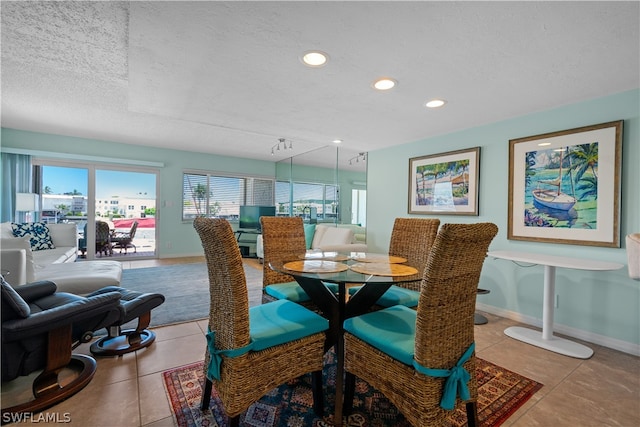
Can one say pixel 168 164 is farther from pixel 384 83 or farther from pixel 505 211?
pixel 505 211

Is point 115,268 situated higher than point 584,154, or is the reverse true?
point 584,154

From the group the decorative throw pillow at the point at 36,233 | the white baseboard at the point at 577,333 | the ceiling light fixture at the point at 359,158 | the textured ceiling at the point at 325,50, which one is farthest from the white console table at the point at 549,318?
the decorative throw pillow at the point at 36,233

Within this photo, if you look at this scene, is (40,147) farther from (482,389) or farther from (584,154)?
(584,154)

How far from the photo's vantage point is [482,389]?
5.74ft

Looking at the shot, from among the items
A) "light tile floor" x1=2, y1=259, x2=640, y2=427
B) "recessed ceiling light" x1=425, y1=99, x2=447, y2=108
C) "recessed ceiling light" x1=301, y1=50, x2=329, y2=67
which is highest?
"recessed ceiling light" x1=301, y1=50, x2=329, y2=67

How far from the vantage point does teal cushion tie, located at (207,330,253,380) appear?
123 cm

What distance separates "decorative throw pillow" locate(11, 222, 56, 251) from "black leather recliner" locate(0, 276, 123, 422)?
328 cm

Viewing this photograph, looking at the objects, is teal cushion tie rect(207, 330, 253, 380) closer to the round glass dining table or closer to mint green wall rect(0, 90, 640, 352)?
the round glass dining table

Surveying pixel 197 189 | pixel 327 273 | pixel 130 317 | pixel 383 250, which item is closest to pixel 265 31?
pixel 327 273

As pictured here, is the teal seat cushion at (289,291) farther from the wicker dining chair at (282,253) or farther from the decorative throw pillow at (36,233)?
the decorative throw pillow at (36,233)

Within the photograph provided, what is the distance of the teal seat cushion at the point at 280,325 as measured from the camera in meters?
1.33

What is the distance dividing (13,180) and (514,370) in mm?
7338

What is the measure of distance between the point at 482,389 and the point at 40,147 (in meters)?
7.15

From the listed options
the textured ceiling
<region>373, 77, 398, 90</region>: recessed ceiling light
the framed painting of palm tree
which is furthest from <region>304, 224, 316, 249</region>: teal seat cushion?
<region>373, 77, 398, 90</region>: recessed ceiling light
